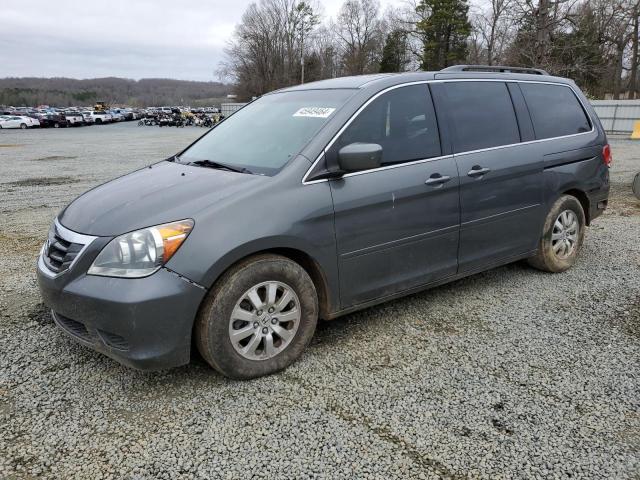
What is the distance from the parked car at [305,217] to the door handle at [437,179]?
14 millimetres

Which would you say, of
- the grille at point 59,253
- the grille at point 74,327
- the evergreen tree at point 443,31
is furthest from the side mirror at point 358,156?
the evergreen tree at point 443,31

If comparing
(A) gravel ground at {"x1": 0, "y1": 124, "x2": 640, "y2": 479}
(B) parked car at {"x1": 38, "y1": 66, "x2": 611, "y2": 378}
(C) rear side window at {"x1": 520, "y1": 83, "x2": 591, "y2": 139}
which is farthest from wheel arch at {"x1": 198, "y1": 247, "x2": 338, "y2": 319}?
(C) rear side window at {"x1": 520, "y1": 83, "x2": 591, "y2": 139}

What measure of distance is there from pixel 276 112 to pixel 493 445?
2720 mm

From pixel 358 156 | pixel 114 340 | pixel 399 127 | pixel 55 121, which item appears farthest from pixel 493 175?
pixel 55 121

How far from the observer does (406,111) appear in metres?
3.72

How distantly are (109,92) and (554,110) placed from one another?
593 ft

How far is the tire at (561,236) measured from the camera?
15.4 feet

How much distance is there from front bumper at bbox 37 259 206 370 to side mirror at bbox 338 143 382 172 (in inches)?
46.6

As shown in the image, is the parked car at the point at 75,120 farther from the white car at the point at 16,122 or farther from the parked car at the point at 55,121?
the white car at the point at 16,122

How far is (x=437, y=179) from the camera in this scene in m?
3.73

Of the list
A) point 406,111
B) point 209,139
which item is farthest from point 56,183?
point 406,111

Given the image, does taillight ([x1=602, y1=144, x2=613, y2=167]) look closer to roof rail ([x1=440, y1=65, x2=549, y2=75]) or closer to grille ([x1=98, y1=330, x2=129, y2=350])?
roof rail ([x1=440, y1=65, x2=549, y2=75])

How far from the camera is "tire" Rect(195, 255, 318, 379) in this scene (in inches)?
Answer: 114

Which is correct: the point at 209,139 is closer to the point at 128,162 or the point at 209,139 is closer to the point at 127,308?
the point at 127,308
